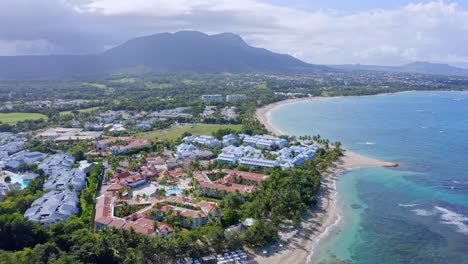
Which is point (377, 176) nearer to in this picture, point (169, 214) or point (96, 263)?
point (169, 214)

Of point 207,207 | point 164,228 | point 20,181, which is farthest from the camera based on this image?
point 20,181

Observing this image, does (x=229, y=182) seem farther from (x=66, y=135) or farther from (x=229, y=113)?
(x=229, y=113)

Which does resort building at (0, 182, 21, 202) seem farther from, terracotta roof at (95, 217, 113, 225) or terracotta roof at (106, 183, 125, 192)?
terracotta roof at (95, 217, 113, 225)

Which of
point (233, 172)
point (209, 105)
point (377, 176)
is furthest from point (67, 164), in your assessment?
point (209, 105)

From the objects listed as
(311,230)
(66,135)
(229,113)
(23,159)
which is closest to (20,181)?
(23,159)

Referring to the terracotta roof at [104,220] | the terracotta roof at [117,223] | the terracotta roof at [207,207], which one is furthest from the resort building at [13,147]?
the terracotta roof at [207,207]

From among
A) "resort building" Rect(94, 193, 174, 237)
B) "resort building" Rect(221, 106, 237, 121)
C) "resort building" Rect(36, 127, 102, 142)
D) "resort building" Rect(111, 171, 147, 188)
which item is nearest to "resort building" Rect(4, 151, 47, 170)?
"resort building" Rect(36, 127, 102, 142)

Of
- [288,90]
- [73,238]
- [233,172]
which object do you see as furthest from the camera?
[288,90]
